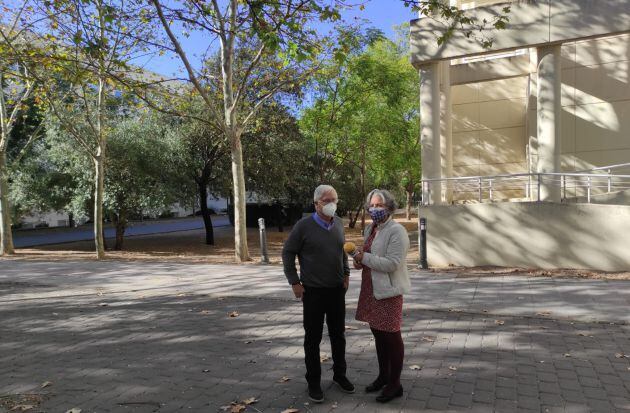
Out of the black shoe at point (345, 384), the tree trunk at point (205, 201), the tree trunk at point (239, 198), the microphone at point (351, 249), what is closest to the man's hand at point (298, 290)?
the microphone at point (351, 249)

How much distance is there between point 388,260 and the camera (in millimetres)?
3662

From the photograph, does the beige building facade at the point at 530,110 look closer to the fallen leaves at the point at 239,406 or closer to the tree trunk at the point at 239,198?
the tree trunk at the point at 239,198

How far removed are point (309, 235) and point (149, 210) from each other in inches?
641

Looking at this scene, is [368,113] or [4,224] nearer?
[4,224]

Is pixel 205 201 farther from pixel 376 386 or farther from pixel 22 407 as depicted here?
pixel 376 386

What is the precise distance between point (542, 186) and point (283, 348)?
8.35 m

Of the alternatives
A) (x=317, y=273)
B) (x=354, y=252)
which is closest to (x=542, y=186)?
(x=354, y=252)

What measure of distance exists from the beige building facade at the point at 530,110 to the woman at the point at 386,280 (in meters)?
7.74

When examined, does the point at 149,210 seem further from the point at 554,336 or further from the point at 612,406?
the point at 612,406

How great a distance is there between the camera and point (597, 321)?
620 centimetres

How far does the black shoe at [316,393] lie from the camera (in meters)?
3.82

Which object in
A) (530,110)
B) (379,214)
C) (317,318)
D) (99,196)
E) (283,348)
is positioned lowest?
(283,348)

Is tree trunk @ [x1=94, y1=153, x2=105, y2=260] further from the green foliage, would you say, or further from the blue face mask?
the blue face mask

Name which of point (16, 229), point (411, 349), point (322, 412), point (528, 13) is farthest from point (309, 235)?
point (16, 229)
